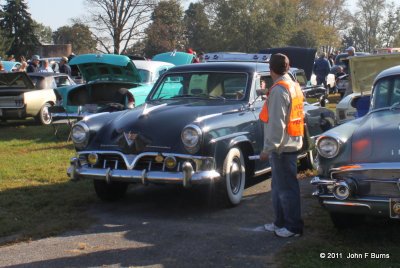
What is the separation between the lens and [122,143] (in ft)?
20.6

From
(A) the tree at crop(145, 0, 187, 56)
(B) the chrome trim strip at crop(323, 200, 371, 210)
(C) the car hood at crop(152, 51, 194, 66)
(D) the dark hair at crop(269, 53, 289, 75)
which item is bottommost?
(B) the chrome trim strip at crop(323, 200, 371, 210)

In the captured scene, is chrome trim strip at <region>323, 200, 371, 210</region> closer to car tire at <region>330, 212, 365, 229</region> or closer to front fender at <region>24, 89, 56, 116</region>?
car tire at <region>330, 212, 365, 229</region>

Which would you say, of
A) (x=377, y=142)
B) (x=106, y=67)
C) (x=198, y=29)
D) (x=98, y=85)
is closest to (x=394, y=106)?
(x=377, y=142)

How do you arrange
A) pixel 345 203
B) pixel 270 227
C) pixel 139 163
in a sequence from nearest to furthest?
pixel 345 203, pixel 270 227, pixel 139 163

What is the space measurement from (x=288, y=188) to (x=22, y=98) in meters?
10.3

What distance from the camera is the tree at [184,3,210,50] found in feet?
184

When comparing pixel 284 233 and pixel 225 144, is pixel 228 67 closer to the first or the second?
pixel 225 144

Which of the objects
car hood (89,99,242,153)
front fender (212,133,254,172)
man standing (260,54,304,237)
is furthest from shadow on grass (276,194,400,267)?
car hood (89,99,242,153)

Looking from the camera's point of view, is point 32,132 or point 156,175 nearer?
point 156,175

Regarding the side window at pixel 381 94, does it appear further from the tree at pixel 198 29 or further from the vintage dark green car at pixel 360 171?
the tree at pixel 198 29

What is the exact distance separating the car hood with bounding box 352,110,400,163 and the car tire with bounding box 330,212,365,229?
620 mm

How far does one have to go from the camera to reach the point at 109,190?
6945 millimetres

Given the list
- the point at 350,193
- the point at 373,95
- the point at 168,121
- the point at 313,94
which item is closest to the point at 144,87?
the point at 313,94

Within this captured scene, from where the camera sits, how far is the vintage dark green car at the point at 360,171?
184 inches
